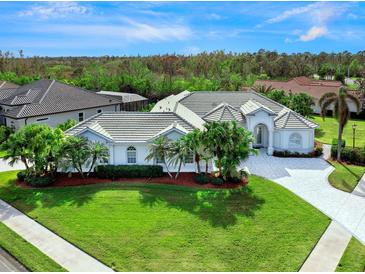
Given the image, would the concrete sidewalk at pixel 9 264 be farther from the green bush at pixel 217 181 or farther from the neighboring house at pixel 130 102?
the neighboring house at pixel 130 102

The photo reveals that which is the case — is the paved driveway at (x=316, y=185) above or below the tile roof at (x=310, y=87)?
below

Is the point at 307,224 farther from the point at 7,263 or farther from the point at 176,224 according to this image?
the point at 7,263

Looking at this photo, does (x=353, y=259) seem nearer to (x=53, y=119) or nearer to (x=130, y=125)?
(x=130, y=125)

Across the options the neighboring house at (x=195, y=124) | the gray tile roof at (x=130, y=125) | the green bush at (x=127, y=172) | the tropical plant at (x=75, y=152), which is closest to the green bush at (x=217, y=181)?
the neighboring house at (x=195, y=124)

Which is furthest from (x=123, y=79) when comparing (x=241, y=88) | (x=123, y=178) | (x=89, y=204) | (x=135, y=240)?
(x=135, y=240)

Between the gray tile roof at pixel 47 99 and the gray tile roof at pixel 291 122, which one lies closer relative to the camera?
the gray tile roof at pixel 291 122

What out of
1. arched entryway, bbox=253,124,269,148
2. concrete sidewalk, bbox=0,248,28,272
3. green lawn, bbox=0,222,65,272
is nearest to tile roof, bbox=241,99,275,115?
arched entryway, bbox=253,124,269,148

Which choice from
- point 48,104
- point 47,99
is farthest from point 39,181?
point 47,99
